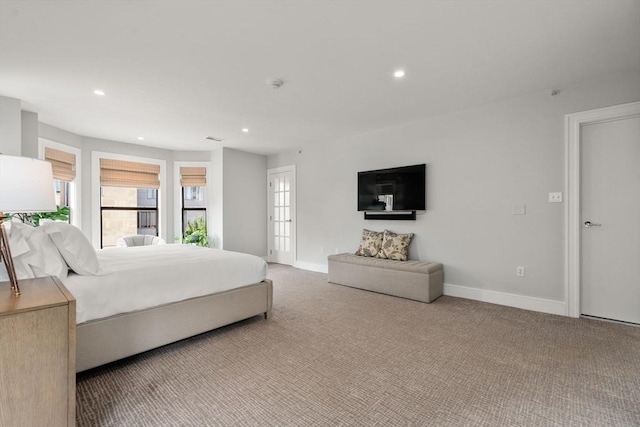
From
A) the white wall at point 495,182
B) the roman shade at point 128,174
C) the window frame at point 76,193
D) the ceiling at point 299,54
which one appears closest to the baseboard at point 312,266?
the white wall at point 495,182

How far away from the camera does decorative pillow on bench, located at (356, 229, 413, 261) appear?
4285 millimetres

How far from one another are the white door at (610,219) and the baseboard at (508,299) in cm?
24

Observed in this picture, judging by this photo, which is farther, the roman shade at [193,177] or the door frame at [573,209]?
the roman shade at [193,177]

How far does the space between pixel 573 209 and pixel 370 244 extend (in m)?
2.46

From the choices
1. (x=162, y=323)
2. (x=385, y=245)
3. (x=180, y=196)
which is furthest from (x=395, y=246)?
(x=180, y=196)

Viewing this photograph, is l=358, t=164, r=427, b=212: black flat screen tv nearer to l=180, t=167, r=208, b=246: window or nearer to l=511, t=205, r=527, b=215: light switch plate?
l=511, t=205, r=527, b=215: light switch plate

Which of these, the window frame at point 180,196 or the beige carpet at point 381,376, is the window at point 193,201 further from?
the beige carpet at point 381,376

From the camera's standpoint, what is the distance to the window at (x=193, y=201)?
6.23 m

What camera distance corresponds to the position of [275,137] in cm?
525

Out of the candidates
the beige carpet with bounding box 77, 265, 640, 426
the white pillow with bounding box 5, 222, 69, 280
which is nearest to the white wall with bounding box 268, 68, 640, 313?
the beige carpet with bounding box 77, 265, 640, 426

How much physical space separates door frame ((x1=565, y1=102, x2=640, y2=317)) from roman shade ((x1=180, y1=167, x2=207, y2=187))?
5.93 m

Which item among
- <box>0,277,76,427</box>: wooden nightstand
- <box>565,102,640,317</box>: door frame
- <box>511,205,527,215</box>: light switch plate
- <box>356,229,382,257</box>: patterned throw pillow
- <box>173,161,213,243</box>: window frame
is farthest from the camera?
<box>173,161,213,243</box>: window frame

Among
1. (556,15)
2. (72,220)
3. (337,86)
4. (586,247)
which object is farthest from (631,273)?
(72,220)

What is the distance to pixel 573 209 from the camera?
3168 millimetres
